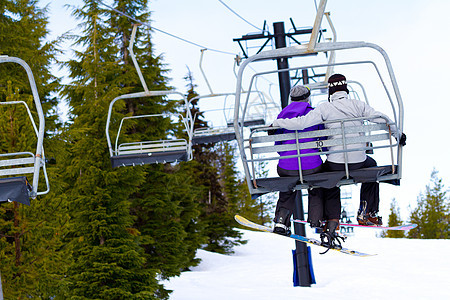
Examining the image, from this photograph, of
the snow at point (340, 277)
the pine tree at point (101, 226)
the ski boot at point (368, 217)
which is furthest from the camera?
the snow at point (340, 277)

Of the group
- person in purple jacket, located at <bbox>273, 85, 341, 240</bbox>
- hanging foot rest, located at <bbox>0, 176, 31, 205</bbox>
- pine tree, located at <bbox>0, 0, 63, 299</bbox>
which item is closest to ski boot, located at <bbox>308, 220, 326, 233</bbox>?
person in purple jacket, located at <bbox>273, 85, 341, 240</bbox>

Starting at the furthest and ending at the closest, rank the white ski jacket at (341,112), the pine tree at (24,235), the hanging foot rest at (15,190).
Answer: the pine tree at (24,235)
the white ski jacket at (341,112)
the hanging foot rest at (15,190)

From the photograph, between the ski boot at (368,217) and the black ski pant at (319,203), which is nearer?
the black ski pant at (319,203)

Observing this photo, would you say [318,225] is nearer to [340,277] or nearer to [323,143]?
[323,143]

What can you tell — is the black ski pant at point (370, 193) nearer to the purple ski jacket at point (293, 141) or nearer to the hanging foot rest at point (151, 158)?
the purple ski jacket at point (293, 141)

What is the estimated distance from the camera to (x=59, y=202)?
1047 cm

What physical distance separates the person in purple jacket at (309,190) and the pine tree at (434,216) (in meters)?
41.7

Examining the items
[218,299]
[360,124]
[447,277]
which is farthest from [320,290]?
[360,124]

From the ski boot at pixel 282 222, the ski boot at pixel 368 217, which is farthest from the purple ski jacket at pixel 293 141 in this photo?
the ski boot at pixel 368 217

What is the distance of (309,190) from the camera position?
5.65 m

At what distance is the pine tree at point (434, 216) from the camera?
45250 mm

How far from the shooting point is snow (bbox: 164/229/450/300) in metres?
15.8

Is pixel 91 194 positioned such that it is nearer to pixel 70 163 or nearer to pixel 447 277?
pixel 70 163

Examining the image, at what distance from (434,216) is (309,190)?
141 ft
